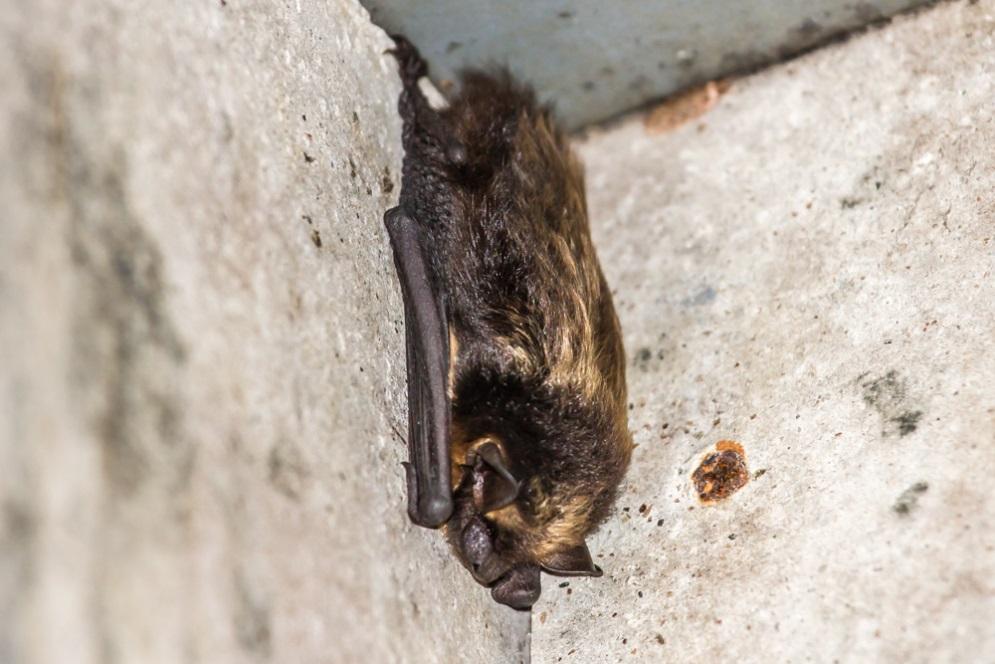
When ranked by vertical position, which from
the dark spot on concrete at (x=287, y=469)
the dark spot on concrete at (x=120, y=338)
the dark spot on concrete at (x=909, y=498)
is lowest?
the dark spot on concrete at (x=287, y=469)

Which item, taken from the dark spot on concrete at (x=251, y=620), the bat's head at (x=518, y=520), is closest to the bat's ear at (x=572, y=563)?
the bat's head at (x=518, y=520)

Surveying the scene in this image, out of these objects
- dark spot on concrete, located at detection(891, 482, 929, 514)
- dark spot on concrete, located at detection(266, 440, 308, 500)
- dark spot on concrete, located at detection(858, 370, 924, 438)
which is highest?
dark spot on concrete, located at detection(858, 370, 924, 438)

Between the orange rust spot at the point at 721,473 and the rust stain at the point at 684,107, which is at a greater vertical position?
the rust stain at the point at 684,107

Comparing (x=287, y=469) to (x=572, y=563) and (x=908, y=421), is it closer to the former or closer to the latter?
(x=572, y=563)

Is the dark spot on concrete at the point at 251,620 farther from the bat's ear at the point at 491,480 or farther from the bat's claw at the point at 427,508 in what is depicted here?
the bat's ear at the point at 491,480

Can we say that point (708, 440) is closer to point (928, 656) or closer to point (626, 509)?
point (626, 509)

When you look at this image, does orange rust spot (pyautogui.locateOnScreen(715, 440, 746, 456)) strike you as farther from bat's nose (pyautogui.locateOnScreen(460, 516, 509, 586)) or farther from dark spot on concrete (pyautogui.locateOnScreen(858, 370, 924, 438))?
bat's nose (pyautogui.locateOnScreen(460, 516, 509, 586))

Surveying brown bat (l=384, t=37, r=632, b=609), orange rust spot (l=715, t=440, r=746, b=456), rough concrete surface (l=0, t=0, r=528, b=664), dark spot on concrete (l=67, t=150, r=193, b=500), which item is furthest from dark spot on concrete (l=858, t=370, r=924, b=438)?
dark spot on concrete (l=67, t=150, r=193, b=500)
